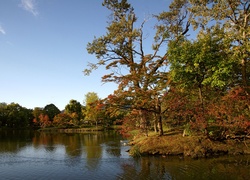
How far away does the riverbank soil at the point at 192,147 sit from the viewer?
2141 cm

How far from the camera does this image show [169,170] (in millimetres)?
16750

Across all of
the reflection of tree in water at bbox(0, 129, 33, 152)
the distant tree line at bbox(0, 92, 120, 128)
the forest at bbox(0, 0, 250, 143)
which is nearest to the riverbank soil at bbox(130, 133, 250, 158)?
the forest at bbox(0, 0, 250, 143)

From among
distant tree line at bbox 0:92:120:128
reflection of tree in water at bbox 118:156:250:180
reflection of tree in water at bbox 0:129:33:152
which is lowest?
reflection of tree in water at bbox 118:156:250:180

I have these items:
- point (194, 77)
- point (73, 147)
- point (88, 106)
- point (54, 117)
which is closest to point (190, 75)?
point (194, 77)

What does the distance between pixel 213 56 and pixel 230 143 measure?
8060mm

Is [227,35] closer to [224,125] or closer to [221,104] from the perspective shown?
[221,104]

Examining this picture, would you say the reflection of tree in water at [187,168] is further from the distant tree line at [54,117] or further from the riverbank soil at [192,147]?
the distant tree line at [54,117]

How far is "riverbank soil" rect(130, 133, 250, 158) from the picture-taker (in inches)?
843

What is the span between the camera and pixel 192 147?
21.8 m

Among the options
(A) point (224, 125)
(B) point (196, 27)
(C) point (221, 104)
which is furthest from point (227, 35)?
(A) point (224, 125)

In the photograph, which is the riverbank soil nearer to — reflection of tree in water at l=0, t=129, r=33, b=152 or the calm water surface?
the calm water surface

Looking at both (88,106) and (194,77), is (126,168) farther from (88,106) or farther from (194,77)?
(88,106)

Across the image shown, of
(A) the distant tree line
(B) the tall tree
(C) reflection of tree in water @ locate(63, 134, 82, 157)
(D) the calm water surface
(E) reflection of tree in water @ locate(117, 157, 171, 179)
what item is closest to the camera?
(E) reflection of tree in water @ locate(117, 157, 171, 179)

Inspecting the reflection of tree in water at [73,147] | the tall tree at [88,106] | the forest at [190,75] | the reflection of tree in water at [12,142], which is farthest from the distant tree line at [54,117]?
the forest at [190,75]
